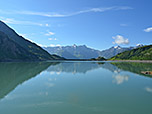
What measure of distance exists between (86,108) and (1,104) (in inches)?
525

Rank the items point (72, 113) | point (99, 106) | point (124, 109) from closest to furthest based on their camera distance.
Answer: point (72, 113) → point (124, 109) → point (99, 106)

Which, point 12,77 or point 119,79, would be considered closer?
point 119,79

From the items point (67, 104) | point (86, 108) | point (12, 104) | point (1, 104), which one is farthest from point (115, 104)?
point (1, 104)

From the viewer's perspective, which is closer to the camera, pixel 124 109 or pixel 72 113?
pixel 72 113

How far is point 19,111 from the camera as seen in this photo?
17.9 m

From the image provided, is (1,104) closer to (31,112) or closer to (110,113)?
(31,112)

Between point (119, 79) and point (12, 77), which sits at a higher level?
point (119, 79)

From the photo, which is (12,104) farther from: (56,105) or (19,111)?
(56,105)

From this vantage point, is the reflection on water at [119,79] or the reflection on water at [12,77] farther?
the reflection on water at [119,79]

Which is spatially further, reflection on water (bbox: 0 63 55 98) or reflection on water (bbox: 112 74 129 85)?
reflection on water (bbox: 112 74 129 85)

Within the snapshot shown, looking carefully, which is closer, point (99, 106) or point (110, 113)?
point (110, 113)

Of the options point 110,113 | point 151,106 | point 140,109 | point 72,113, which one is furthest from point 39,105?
point 151,106

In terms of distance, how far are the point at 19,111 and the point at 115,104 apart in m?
14.3

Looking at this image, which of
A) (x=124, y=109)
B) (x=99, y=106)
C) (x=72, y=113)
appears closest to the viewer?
(x=72, y=113)
